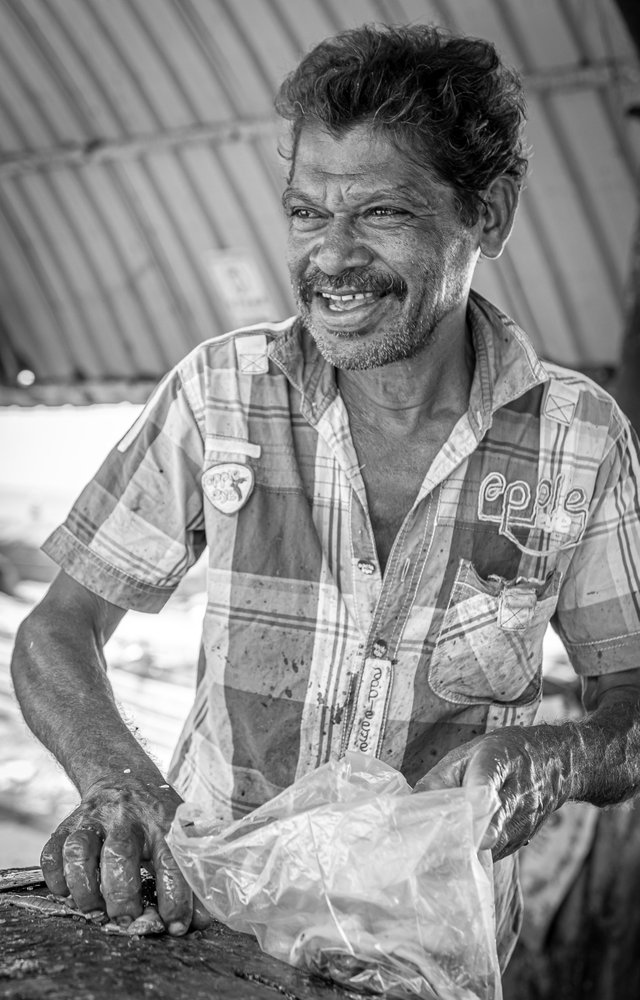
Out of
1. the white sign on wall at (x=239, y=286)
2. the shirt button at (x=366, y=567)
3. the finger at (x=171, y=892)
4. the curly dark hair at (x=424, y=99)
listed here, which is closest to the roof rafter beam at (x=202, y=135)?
the white sign on wall at (x=239, y=286)

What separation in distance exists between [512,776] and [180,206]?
152 inches

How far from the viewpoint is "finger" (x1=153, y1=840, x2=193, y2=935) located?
168 centimetres

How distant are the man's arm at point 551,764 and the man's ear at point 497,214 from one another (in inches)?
34.2

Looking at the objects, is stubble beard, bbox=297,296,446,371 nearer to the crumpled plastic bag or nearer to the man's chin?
the man's chin

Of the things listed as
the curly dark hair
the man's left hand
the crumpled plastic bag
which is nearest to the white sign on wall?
the curly dark hair

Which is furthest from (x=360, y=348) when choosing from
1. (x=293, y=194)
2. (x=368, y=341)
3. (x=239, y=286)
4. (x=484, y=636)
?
(x=239, y=286)

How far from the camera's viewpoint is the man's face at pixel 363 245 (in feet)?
6.55

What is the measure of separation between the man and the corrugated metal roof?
1.71 meters

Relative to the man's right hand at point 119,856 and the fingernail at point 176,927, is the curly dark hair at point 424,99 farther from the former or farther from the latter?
the fingernail at point 176,927

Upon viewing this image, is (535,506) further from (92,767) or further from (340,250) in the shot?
(92,767)

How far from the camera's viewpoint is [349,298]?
2.00 meters

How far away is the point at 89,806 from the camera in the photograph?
5.63 feet

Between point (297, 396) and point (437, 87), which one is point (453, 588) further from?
point (437, 87)

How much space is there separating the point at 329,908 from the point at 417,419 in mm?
950
